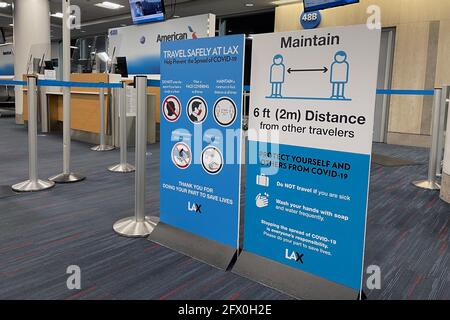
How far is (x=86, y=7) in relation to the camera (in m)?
10.9

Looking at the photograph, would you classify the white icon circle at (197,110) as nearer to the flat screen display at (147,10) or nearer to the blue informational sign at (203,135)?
the blue informational sign at (203,135)

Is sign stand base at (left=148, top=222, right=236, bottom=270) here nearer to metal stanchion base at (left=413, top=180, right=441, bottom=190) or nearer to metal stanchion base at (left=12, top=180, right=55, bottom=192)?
metal stanchion base at (left=12, top=180, right=55, bottom=192)

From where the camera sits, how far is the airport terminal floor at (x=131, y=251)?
1.78 m

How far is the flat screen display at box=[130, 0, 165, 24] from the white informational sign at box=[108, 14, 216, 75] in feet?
2.53

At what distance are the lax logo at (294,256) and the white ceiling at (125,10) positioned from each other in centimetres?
800

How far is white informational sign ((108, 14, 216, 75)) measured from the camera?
26.6ft

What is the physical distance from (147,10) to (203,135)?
661 centimetres

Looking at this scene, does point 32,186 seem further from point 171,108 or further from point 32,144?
point 171,108

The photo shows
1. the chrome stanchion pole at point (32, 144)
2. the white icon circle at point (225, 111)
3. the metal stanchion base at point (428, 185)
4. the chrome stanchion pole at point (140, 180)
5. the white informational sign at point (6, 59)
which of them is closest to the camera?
the white icon circle at point (225, 111)

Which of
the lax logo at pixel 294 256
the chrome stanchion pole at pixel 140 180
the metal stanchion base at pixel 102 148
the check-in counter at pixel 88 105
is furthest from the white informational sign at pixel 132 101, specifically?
the check-in counter at pixel 88 105

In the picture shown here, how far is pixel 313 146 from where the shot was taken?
5.39 feet

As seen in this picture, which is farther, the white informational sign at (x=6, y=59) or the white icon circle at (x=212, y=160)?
the white informational sign at (x=6, y=59)

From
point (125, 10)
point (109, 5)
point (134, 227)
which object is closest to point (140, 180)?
point (134, 227)

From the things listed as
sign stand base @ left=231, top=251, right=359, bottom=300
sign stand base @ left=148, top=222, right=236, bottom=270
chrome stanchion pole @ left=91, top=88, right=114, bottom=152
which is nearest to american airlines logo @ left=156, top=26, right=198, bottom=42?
chrome stanchion pole @ left=91, top=88, right=114, bottom=152
